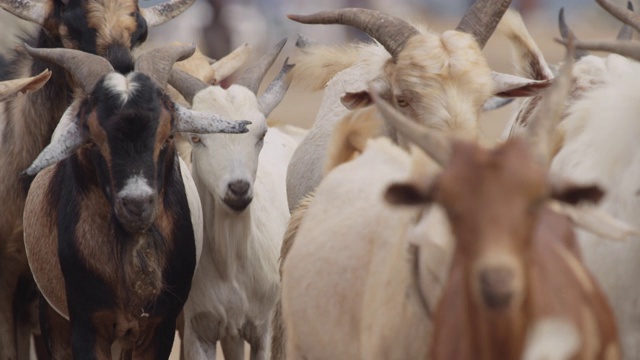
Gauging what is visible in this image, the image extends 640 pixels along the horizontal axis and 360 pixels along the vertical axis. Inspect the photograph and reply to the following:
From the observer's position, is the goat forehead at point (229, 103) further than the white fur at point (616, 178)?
Yes

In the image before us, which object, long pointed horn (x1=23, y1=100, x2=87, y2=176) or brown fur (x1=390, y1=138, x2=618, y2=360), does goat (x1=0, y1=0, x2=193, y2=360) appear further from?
brown fur (x1=390, y1=138, x2=618, y2=360)

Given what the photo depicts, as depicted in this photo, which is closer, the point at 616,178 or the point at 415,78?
the point at 616,178

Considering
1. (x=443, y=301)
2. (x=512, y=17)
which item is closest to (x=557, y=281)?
(x=443, y=301)

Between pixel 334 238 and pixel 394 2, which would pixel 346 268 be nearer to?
pixel 334 238

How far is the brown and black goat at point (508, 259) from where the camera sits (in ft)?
14.3

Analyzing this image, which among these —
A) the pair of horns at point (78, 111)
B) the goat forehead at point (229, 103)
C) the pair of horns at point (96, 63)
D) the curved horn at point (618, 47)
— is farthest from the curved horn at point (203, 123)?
the curved horn at point (618, 47)

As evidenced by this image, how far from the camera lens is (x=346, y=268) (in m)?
5.86

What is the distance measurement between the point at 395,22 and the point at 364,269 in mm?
2169

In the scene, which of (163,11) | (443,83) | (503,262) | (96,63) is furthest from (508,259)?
(163,11)

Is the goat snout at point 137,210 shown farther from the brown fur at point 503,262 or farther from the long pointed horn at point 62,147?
the brown fur at point 503,262

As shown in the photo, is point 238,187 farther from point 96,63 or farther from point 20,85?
point 20,85

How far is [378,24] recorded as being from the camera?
762 centimetres

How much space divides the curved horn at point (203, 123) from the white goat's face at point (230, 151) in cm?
63

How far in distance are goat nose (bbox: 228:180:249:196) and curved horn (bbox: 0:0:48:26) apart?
1.74 meters
